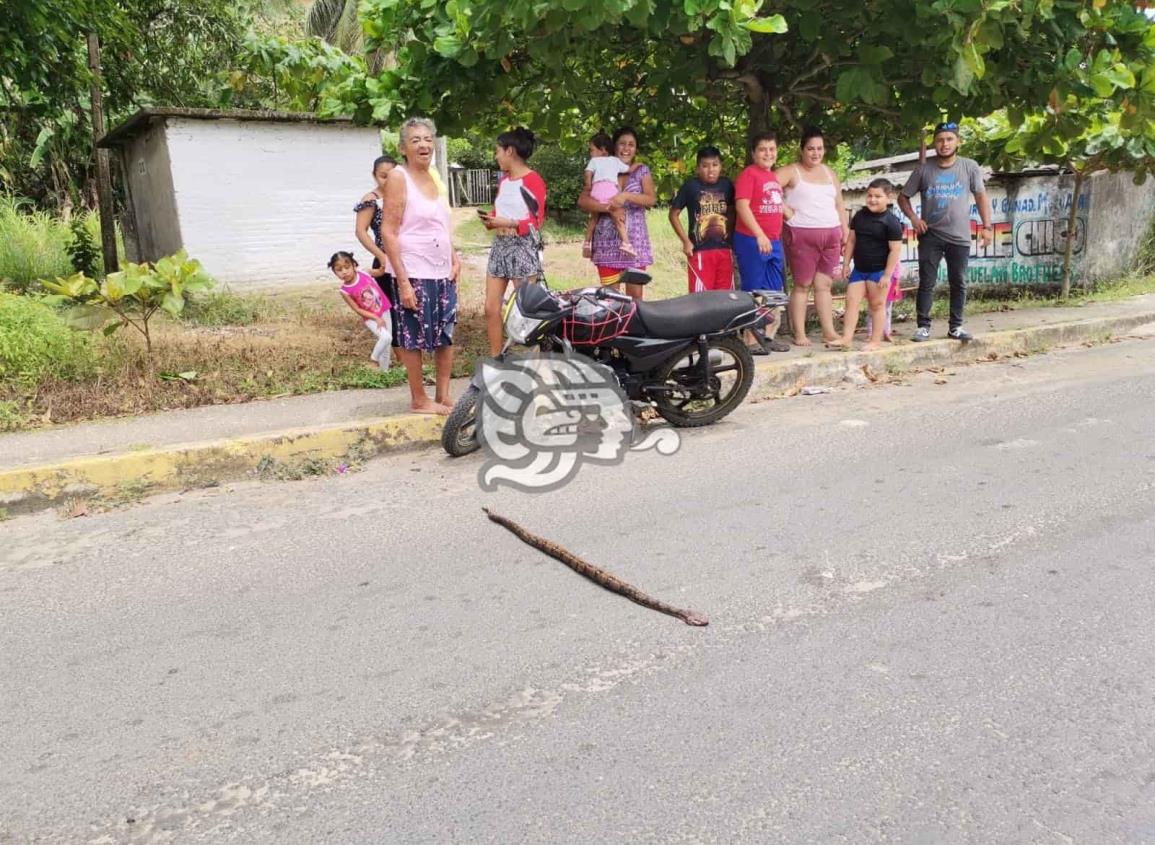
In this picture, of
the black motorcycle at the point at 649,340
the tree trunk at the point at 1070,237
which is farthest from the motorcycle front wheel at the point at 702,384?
the tree trunk at the point at 1070,237

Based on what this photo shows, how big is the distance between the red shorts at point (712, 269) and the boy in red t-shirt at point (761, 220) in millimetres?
112

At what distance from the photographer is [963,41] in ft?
19.6

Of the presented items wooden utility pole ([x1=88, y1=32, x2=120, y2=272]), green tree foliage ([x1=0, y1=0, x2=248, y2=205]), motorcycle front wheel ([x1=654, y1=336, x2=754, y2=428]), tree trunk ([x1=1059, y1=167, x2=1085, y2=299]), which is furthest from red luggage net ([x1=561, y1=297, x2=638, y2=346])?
tree trunk ([x1=1059, y1=167, x2=1085, y2=299])

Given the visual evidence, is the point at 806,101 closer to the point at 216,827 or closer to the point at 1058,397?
the point at 1058,397

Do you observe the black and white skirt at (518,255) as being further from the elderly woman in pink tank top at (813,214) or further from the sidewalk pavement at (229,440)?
the elderly woman in pink tank top at (813,214)

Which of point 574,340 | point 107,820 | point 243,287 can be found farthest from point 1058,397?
point 243,287

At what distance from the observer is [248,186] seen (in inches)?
475

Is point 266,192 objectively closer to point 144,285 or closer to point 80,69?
point 80,69

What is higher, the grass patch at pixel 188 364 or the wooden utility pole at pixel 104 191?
the wooden utility pole at pixel 104 191

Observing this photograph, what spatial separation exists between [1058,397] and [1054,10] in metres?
2.79

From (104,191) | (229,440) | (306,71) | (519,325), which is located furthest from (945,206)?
(104,191)

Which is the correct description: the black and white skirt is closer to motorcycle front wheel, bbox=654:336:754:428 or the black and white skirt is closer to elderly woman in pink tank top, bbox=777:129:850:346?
motorcycle front wheel, bbox=654:336:754:428

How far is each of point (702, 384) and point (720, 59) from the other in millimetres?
3371

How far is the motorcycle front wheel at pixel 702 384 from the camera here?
5.69m
